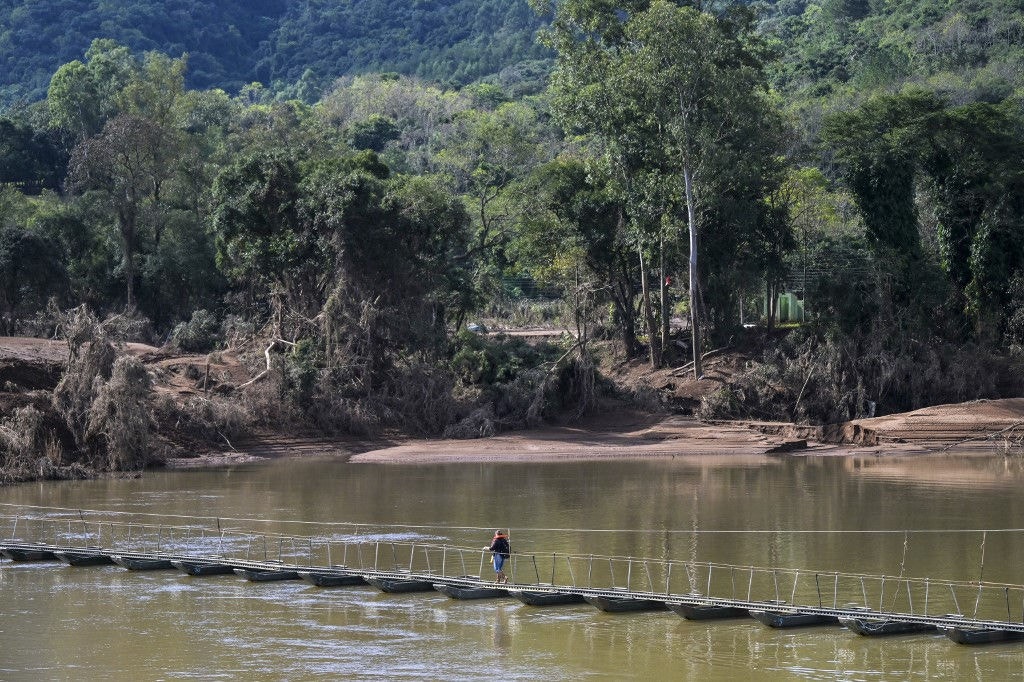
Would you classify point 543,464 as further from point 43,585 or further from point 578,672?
point 578,672

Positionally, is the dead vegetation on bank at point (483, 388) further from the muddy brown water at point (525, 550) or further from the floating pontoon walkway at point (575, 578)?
the floating pontoon walkway at point (575, 578)

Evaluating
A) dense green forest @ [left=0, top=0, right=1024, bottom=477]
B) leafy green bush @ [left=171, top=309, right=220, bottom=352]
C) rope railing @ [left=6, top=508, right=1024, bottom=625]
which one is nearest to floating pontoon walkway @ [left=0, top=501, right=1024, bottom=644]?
rope railing @ [left=6, top=508, right=1024, bottom=625]

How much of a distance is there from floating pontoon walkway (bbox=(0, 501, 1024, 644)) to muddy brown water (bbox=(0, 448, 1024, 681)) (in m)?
0.41

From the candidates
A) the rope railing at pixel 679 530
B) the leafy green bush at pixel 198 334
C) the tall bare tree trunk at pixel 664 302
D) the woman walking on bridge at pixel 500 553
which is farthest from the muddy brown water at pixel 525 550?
the leafy green bush at pixel 198 334

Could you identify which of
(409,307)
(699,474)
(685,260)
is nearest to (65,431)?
(409,307)

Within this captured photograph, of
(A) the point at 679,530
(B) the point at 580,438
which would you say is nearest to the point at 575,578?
(A) the point at 679,530

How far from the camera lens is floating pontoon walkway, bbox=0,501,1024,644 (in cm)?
2808

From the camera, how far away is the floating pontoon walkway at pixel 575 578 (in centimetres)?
2808

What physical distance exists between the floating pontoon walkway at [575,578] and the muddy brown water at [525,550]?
415mm

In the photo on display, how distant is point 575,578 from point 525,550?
376cm

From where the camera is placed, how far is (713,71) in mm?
67375

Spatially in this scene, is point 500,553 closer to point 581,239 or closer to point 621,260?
point 581,239

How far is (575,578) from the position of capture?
3384cm

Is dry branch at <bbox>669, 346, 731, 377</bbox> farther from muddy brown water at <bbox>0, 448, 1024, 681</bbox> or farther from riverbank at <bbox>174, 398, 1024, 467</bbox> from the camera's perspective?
muddy brown water at <bbox>0, 448, 1024, 681</bbox>
